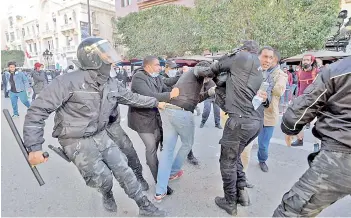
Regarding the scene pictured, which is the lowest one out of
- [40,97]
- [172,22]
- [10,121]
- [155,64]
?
[10,121]

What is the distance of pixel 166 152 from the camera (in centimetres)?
286

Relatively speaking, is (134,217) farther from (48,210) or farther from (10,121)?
(10,121)

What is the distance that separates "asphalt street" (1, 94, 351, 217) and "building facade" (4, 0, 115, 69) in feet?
119

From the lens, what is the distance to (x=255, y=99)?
2367 mm

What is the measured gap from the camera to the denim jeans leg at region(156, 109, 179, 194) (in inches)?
112

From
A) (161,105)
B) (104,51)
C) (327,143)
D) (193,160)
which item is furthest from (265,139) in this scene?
(104,51)

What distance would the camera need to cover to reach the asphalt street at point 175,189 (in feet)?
8.96

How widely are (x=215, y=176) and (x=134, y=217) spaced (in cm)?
129

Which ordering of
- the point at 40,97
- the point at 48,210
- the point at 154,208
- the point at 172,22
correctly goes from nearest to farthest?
the point at 40,97 < the point at 154,208 < the point at 48,210 < the point at 172,22

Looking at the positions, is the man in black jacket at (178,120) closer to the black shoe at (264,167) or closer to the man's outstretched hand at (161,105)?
the man's outstretched hand at (161,105)

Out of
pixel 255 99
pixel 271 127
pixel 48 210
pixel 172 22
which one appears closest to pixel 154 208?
pixel 48 210

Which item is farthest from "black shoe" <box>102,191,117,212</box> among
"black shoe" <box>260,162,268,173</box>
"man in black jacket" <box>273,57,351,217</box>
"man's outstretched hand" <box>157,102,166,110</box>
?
"black shoe" <box>260,162,268,173</box>

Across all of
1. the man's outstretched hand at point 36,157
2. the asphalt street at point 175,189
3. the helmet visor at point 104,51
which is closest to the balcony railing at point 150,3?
the asphalt street at point 175,189

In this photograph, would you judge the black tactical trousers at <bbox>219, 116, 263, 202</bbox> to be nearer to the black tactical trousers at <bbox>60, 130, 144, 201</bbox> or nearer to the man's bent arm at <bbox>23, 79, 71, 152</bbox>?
the black tactical trousers at <bbox>60, 130, 144, 201</bbox>
